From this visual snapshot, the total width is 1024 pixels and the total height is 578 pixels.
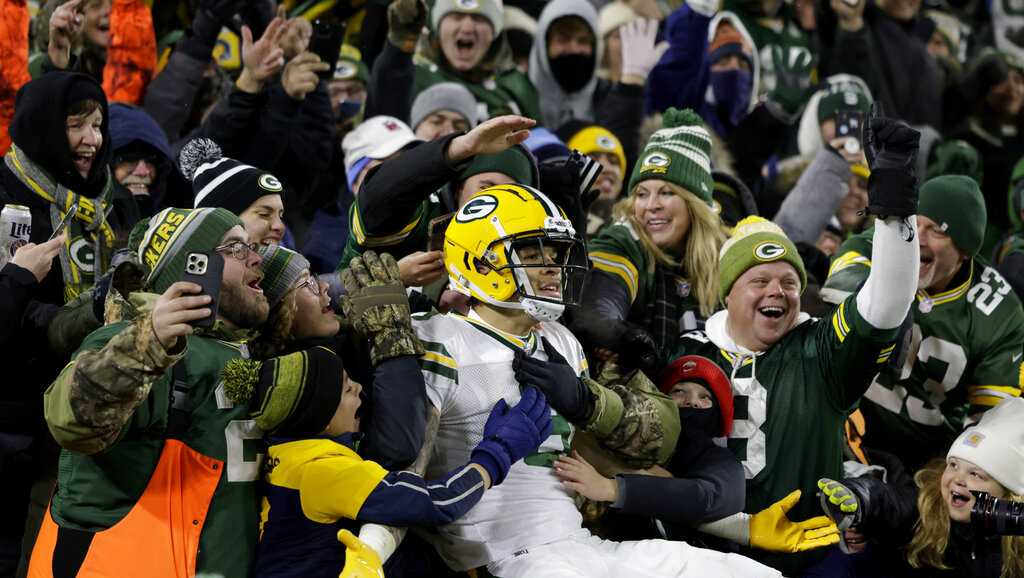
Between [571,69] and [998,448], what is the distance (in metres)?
4.77

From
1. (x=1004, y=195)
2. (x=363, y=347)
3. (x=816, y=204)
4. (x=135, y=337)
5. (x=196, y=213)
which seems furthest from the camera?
(x=1004, y=195)

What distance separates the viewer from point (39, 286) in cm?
590

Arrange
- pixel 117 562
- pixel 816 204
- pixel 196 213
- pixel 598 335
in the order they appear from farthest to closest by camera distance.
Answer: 1. pixel 816 204
2. pixel 598 335
3. pixel 196 213
4. pixel 117 562

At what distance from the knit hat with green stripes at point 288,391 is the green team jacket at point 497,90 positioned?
169 inches

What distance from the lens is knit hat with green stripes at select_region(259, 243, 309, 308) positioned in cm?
524

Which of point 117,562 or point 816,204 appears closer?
point 117,562

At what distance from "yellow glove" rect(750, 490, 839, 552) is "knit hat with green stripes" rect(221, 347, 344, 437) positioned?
2.02 m

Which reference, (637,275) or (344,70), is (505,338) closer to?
(637,275)

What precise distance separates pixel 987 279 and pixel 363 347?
11.1ft

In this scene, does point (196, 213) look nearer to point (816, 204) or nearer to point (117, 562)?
point (117, 562)

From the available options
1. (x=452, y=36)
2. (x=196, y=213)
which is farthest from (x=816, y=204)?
(x=196, y=213)

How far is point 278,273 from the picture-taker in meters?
5.26

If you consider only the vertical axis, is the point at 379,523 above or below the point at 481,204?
below

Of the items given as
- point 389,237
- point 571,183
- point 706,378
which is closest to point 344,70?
point 571,183
